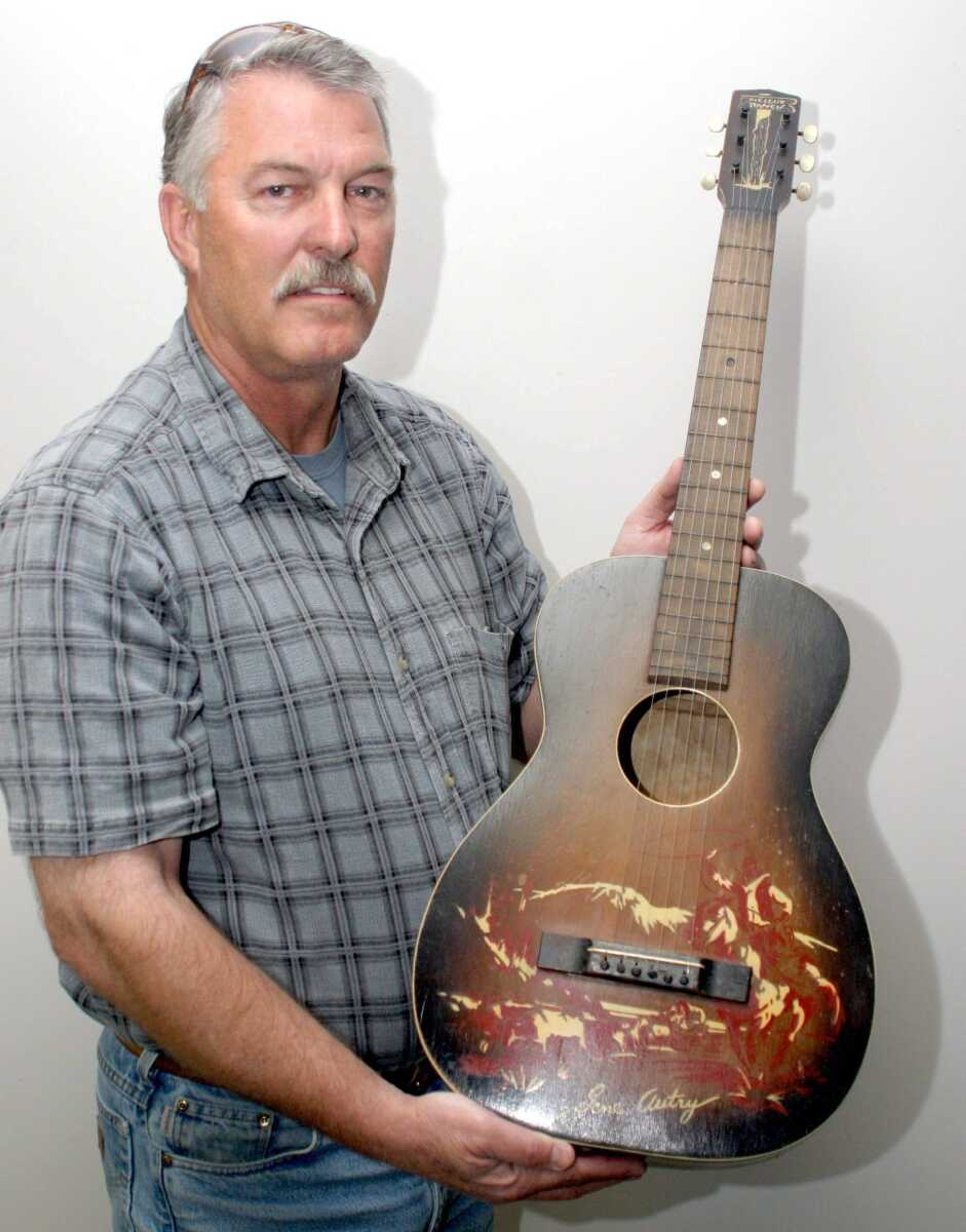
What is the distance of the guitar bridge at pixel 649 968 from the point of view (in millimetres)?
1116

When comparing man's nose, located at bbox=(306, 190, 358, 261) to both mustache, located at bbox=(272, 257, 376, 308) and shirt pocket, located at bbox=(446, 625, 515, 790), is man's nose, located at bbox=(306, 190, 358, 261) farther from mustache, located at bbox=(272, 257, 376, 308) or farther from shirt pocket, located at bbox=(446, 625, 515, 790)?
shirt pocket, located at bbox=(446, 625, 515, 790)

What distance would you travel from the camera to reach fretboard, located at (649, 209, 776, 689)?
121 centimetres

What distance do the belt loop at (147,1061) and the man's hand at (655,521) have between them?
668 millimetres

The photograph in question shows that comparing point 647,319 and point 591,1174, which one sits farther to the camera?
point 647,319

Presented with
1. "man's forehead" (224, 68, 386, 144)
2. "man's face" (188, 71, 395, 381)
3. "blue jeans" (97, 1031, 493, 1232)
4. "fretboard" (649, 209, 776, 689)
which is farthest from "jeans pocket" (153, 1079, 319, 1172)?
"man's forehead" (224, 68, 386, 144)

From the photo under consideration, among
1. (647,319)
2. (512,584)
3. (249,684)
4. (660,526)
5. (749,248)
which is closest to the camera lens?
(249,684)

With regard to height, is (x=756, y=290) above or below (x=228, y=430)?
above

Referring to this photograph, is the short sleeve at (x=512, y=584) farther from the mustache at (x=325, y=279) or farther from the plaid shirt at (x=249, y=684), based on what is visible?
the mustache at (x=325, y=279)

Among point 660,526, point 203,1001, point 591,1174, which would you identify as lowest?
point 591,1174

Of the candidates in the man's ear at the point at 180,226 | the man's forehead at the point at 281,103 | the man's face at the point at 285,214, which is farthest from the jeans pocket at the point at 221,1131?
the man's forehead at the point at 281,103

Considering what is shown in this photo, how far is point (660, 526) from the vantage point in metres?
1.41

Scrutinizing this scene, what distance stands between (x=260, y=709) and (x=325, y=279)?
0.41 meters

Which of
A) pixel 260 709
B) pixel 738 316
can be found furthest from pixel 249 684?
pixel 738 316

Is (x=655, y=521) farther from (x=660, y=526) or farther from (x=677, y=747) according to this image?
(x=677, y=747)
